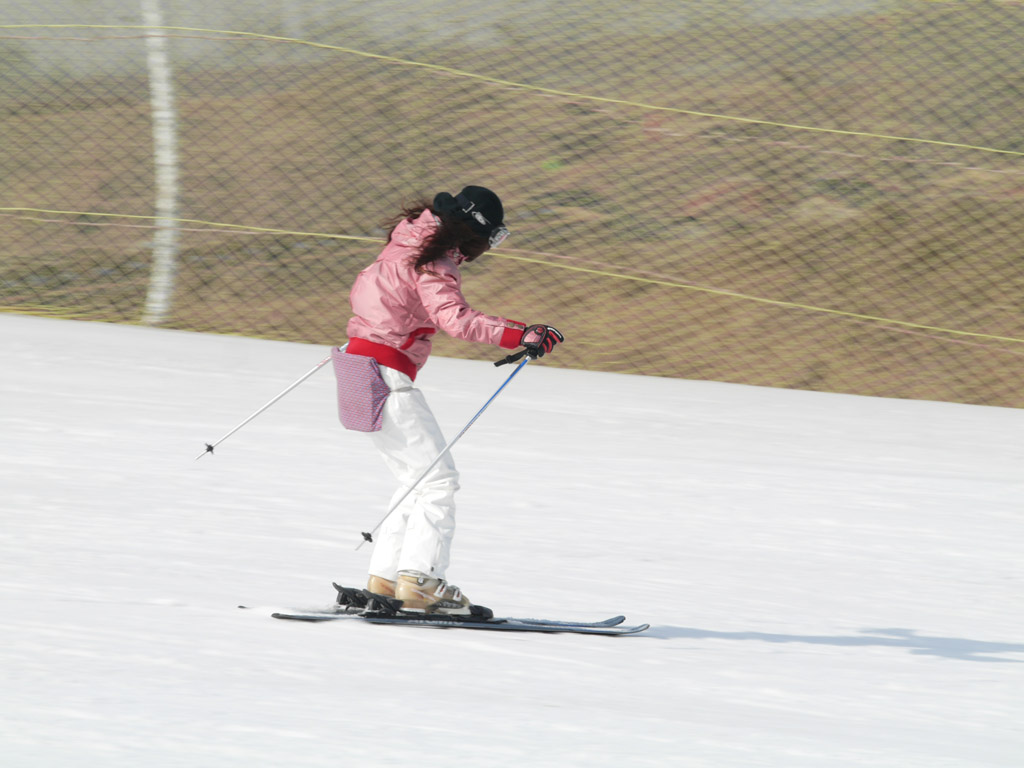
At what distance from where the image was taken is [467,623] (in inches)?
168

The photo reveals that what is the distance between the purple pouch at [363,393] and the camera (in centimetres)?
419

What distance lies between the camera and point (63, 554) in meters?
4.71

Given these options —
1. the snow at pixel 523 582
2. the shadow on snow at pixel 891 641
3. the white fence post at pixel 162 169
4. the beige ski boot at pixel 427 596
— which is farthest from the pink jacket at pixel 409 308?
the white fence post at pixel 162 169

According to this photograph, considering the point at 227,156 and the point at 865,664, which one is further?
the point at 227,156

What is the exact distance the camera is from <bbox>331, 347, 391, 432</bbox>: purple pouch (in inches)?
165

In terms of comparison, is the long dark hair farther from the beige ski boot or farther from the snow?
the snow

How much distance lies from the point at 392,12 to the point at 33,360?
497 inches

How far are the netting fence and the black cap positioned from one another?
6.40 meters

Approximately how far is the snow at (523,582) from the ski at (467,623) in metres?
0.05

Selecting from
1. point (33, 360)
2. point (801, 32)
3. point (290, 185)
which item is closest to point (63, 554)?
point (33, 360)

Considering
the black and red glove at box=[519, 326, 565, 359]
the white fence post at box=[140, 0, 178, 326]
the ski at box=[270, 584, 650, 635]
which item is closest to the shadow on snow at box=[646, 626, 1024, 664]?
the ski at box=[270, 584, 650, 635]

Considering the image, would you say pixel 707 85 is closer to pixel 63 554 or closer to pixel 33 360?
pixel 33 360

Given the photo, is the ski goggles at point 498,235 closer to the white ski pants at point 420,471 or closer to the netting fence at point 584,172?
the white ski pants at point 420,471

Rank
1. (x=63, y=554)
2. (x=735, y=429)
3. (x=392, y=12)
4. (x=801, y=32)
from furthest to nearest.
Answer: (x=392, y=12)
(x=801, y=32)
(x=735, y=429)
(x=63, y=554)
